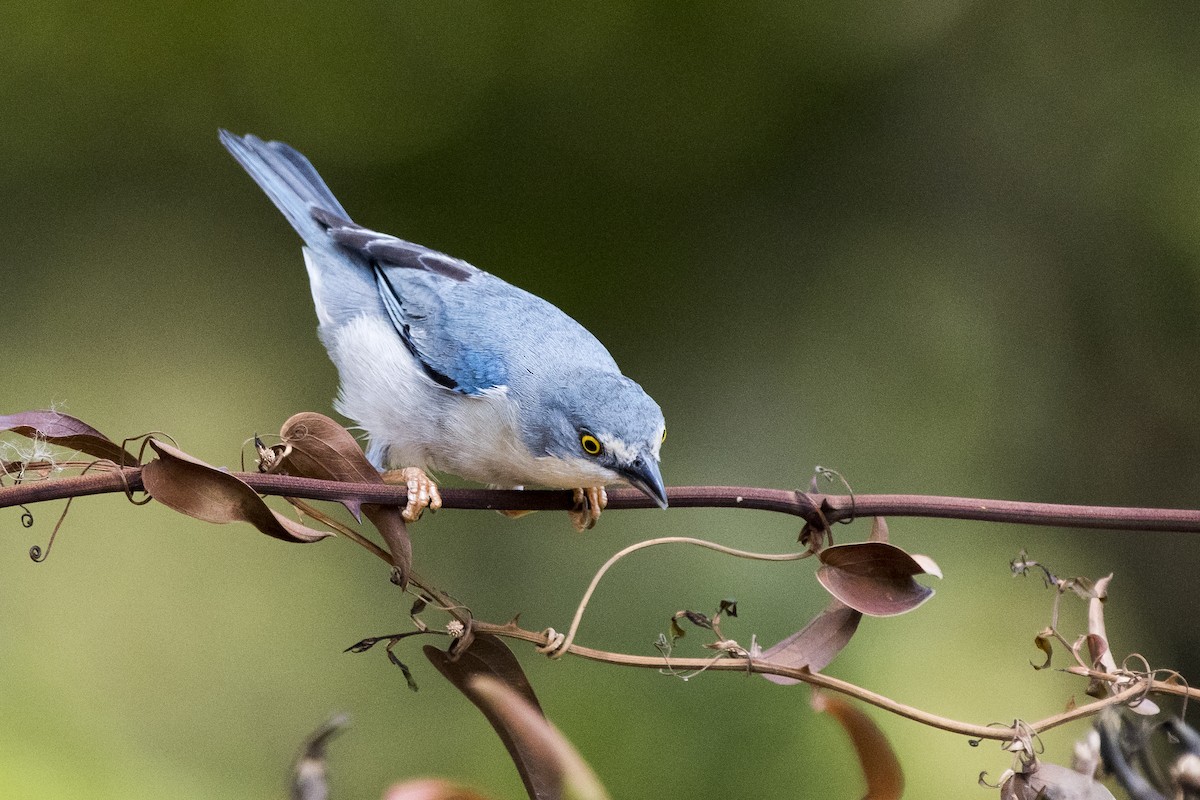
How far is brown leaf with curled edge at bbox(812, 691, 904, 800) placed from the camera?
137cm

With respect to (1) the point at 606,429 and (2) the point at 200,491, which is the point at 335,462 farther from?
(1) the point at 606,429

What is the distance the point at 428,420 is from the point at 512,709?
2.01m

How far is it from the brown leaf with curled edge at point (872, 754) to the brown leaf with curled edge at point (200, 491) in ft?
2.53

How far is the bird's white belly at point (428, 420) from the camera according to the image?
2561mm

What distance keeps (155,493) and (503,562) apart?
293 centimetres

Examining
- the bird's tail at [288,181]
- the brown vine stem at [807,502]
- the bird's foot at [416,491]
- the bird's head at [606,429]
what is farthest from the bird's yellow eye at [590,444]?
the bird's tail at [288,181]

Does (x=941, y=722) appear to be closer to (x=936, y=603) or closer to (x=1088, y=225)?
(x=936, y=603)

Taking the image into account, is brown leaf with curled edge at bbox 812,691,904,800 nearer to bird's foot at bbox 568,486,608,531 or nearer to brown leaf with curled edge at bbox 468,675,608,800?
brown leaf with curled edge at bbox 468,675,608,800

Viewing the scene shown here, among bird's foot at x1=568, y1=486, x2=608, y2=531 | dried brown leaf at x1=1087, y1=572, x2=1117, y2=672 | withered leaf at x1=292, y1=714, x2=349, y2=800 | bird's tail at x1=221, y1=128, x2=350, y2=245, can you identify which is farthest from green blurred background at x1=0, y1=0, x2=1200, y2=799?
withered leaf at x1=292, y1=714, x2=349, y2=800

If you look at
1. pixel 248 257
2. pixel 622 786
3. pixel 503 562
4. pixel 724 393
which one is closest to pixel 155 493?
pixel 622 786

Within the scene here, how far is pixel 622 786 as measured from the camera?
3713 mm

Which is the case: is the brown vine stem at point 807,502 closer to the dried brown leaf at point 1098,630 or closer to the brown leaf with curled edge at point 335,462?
the brown leaf with curled edge at point 335,462

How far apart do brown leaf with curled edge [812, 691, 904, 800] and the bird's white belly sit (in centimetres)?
103

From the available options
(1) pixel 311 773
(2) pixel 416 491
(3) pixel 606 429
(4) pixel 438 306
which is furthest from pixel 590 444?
(1) pixel 311 773
